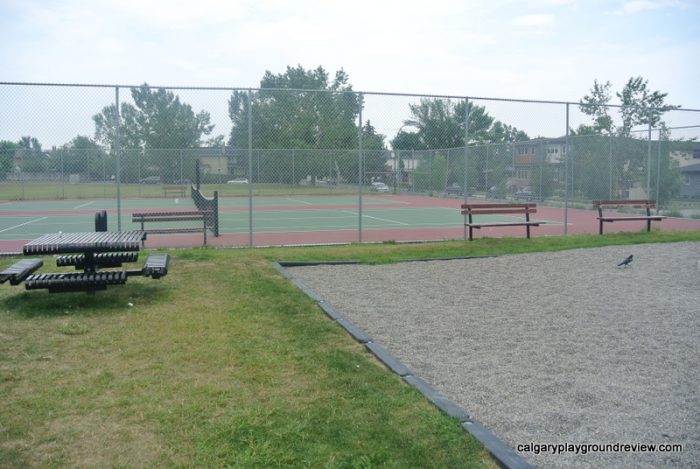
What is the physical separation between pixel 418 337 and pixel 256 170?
13.7 m

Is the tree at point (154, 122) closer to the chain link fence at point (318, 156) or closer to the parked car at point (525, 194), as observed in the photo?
the chain link fence at point (318, 156)

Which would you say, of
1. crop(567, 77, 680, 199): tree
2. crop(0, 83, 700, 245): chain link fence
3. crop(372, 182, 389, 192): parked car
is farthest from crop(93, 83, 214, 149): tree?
crop(372, 182, 389, 192): parked car

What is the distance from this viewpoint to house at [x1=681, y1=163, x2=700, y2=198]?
19438mm

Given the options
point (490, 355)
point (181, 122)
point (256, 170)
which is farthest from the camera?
point (256, 170)

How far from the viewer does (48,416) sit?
388cm

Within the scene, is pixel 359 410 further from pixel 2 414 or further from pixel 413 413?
pixel 2 414

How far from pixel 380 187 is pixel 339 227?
46.2 feet

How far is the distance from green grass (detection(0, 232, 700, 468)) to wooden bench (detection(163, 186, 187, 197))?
13901mm

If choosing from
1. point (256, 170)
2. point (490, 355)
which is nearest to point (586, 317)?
point (490, 355)

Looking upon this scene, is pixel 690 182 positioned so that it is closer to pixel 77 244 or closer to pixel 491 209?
pixel 491 209

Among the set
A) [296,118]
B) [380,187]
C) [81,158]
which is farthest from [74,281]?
[380,187]

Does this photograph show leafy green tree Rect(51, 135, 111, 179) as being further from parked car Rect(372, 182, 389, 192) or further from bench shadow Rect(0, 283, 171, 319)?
parked car Rect(372, 182, 389, 192)

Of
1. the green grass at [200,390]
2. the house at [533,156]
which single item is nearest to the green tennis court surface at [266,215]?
the house at [533,156]

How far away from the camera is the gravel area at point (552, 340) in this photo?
12.3 ft
